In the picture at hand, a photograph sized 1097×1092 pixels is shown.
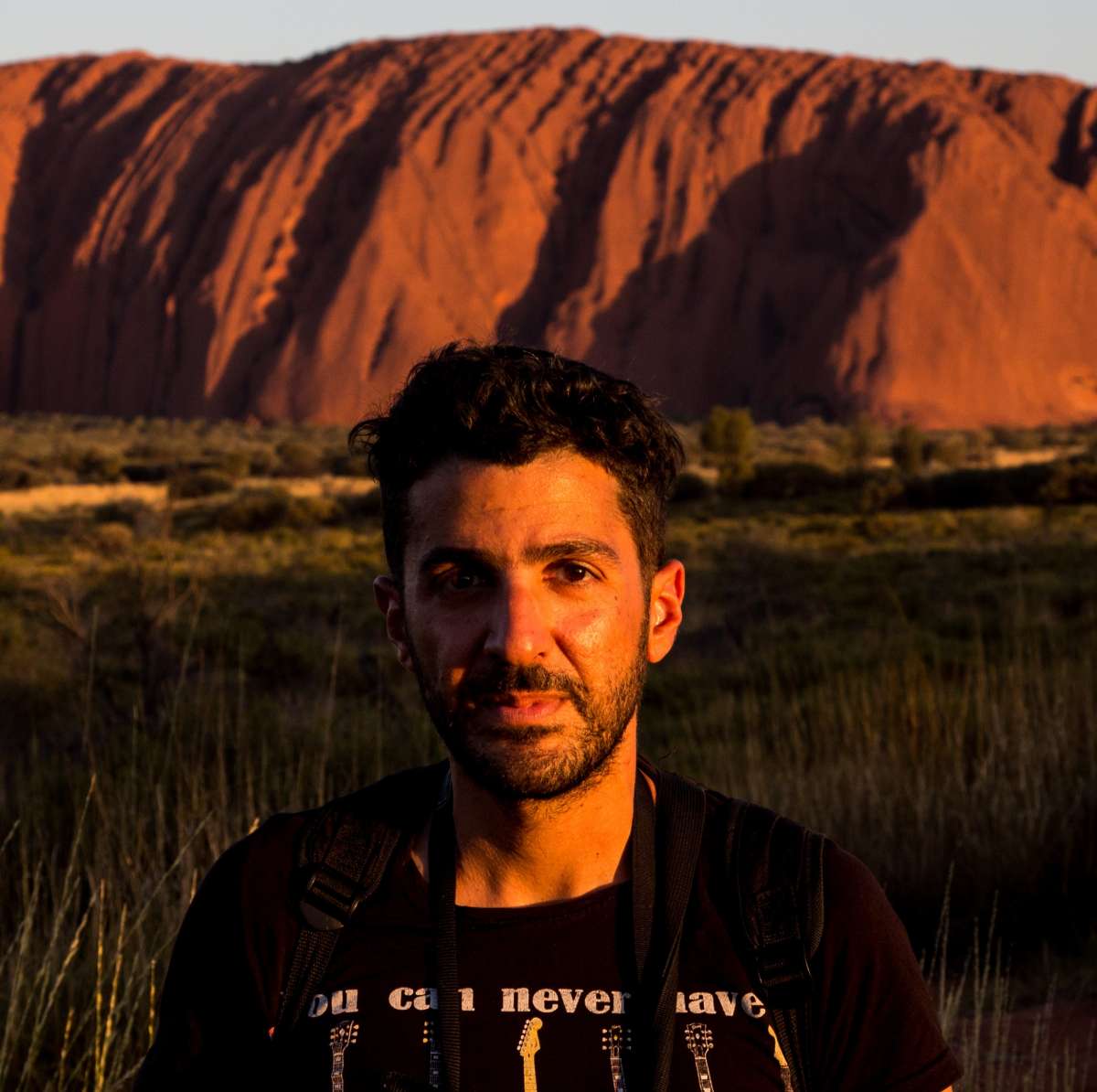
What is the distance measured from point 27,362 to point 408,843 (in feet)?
218

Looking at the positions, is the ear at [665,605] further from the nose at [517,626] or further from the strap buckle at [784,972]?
the strap buckle at [784,972]

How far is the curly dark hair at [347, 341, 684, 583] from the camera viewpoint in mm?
1724

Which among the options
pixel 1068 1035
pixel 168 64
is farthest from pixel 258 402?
pixel 1068 1035

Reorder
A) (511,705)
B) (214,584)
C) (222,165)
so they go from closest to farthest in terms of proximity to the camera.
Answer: (511,705) → (214,584) → (222,165)

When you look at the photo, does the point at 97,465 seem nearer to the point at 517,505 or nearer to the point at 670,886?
the point at 517,505

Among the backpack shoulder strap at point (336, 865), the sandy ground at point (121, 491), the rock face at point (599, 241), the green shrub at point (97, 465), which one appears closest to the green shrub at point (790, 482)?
the sandy ground at point (121, 491)

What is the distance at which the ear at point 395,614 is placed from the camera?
6.11ft

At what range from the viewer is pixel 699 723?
7871 mm

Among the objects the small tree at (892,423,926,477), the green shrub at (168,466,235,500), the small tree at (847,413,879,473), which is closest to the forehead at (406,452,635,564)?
the green shrub at (168,466,235,500)

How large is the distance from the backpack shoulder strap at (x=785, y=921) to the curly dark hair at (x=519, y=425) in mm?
405

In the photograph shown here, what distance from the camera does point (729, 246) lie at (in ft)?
194

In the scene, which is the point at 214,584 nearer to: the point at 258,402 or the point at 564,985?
the point at 564,985

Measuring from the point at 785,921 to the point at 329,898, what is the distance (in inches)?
20.3

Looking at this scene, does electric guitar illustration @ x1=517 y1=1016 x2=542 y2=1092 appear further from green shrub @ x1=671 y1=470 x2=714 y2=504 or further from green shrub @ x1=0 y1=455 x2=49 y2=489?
green shrub @ x1=0 y1=455 x2=49 y2=489
